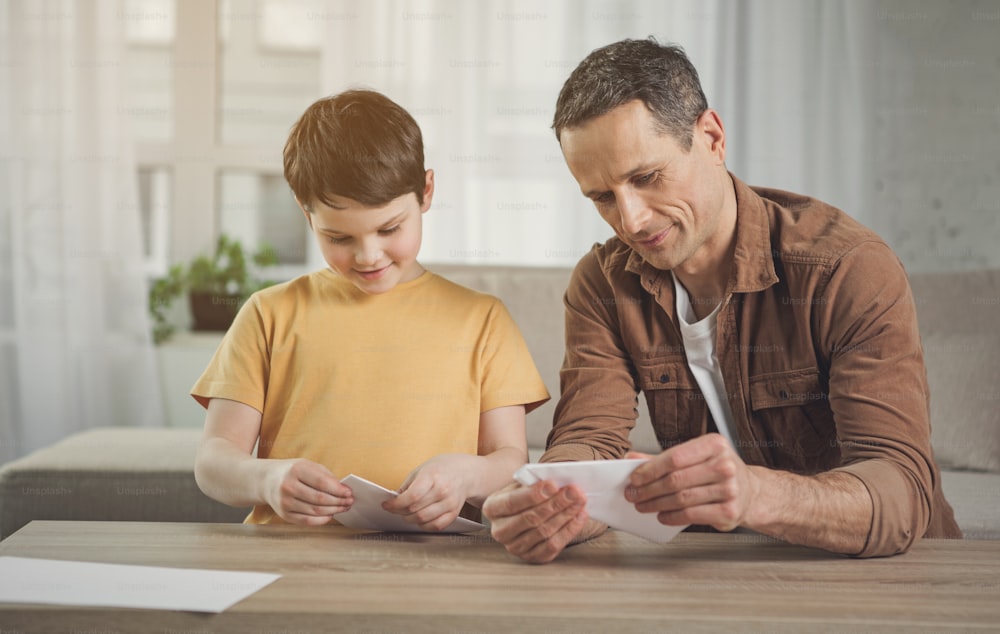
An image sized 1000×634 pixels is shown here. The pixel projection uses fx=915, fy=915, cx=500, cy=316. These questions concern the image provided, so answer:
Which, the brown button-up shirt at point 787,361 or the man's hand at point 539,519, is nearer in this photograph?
the man's hand at point 539,519

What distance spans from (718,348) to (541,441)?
1.02 meters

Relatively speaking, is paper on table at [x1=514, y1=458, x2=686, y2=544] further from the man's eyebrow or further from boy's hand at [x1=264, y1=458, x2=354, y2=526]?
the man's eyebrow

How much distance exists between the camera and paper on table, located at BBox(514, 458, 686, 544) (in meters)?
1.02

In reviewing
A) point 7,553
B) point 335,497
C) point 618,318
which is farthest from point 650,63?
point 7,553

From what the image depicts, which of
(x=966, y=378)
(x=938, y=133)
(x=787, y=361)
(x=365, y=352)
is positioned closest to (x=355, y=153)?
(x=365, y=352)

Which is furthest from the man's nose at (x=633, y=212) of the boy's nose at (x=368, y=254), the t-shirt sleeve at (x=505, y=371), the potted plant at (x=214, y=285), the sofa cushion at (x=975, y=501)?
the potted plant at (x=214, y=285)

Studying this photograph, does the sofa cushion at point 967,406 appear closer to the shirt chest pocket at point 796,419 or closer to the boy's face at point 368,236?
the shirt chest pocket at point 796,419

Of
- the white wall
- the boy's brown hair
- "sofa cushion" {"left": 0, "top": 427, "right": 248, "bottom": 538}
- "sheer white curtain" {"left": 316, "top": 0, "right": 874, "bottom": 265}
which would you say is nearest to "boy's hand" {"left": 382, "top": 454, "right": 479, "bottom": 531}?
the boy's brown hair

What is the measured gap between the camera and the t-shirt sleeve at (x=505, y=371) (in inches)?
Result: 57.1

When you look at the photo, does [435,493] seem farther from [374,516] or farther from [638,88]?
[638,88]

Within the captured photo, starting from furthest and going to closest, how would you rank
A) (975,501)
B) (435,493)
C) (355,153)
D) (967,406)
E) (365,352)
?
(967,406) < (975,501) < (365,352) < (355,153) < (435,493)

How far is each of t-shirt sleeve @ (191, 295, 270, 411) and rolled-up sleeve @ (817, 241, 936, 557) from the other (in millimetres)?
851

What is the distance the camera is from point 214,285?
3777 millimetres

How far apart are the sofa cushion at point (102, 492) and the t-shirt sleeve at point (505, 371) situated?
3.01 ft
